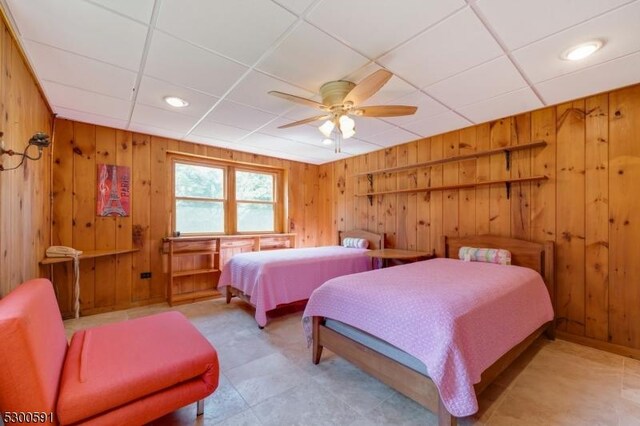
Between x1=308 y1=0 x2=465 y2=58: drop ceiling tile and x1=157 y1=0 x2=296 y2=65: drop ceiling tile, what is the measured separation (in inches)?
9.1

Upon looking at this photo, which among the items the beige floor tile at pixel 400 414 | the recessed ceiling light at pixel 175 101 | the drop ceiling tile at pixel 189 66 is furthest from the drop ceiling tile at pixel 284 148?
the beige floor tile at pixel 400 414

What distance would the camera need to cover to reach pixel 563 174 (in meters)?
2.80

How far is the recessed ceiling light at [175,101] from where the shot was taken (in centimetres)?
271

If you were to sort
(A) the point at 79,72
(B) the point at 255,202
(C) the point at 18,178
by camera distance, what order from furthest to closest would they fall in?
1. (B) the point at 255,202
2. (A) the point at 79,72
3. (C) the point at 18,178

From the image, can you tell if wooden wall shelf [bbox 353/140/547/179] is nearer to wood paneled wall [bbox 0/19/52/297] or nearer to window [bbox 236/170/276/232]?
window [bbox 236/170/276/232]

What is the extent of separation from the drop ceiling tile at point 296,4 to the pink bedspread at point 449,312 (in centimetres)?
181

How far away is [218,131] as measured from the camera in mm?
3707

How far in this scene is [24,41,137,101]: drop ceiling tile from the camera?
6.53 feet

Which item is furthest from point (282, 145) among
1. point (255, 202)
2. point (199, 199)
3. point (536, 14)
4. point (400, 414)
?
point (400, 414)

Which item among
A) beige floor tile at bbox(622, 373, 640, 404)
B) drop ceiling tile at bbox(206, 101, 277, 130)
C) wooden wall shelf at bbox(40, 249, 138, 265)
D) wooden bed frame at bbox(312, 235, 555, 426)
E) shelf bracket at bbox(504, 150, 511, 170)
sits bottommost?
beige floor tile at bbox(622, 373, 640, 404)

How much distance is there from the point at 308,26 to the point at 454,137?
2.69 metres

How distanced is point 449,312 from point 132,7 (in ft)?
8.05

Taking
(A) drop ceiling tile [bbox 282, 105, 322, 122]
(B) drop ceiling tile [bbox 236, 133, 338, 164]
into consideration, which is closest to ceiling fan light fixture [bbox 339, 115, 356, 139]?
(A) drop ceiling tile [bbox 282, 105, 322, 122]

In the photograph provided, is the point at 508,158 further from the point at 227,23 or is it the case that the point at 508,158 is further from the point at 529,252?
the point at 227,23
